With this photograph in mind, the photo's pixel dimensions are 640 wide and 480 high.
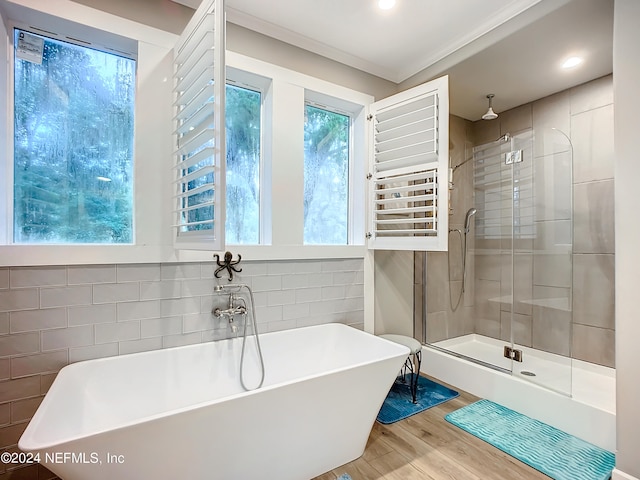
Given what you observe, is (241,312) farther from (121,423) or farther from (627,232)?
(627,232)

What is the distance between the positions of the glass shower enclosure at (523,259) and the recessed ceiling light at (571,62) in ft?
1.62

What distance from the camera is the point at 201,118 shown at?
1729mm

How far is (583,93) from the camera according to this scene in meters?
2.85

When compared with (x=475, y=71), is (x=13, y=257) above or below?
below

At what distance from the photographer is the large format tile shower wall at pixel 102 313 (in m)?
1.67

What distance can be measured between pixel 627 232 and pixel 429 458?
1.63 meters

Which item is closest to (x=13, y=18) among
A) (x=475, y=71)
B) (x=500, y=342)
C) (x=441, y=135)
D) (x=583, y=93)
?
(x=441, y=135)

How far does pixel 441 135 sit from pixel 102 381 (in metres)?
2.59

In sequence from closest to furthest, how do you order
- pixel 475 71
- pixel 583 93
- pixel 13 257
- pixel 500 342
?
1. pixel 13 257
2. pixel 475 71
3. pixel 583 93
4. pixel 500 342

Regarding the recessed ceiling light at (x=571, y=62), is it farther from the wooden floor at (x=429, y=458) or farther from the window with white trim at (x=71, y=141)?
the window with white trim at (x=71, y=141)

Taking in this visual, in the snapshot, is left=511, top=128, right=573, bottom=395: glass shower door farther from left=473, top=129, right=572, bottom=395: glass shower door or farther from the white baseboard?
the white baseboard

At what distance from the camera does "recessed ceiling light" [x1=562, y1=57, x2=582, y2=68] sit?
2.48 m

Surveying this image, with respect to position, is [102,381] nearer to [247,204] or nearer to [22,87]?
[247,204]

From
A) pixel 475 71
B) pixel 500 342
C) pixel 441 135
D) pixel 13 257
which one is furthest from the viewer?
pixel 500 342
